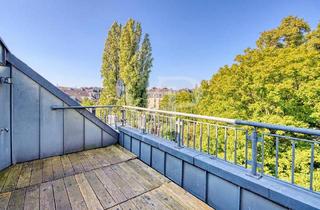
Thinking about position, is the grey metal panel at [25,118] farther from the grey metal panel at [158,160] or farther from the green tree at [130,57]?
the green tree at [130,57]

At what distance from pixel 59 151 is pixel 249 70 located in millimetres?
9082

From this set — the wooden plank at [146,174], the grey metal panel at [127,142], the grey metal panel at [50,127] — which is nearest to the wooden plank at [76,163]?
the grey metal panel at [50,127]

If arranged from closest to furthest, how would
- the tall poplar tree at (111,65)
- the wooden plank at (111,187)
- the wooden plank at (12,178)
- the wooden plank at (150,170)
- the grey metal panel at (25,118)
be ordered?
the wooden plank at (111,187), the wooden plank at (12,178), the wooden plank at (150,170), the grey metal panel at (25,118), the tall poplar tree at (111,65)

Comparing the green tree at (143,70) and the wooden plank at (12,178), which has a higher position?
the green tree at (143,70)

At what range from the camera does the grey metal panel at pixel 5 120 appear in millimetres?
2385

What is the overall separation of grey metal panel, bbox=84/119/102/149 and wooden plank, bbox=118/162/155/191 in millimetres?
1110

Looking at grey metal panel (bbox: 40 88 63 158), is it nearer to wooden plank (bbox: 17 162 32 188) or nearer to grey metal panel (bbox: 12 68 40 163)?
grey metal panel (bbox: 12 68 40 163)

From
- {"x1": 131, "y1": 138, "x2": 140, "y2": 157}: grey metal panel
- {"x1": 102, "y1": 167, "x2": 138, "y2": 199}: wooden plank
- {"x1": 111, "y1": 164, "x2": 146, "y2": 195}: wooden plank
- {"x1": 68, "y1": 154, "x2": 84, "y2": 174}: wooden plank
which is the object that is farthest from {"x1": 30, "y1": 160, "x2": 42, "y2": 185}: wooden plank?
{"x1": 131, "y1": 138, "x2": 140, "y2": 157}: grey metal panel

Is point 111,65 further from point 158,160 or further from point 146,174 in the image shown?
point 146,174

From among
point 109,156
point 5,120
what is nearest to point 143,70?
point 109,156

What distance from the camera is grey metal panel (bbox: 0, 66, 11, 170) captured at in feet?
7.82

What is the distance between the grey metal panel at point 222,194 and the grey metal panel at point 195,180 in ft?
0.27

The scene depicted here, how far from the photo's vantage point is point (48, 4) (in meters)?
4.82

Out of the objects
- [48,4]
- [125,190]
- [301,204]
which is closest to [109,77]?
[48,4]
